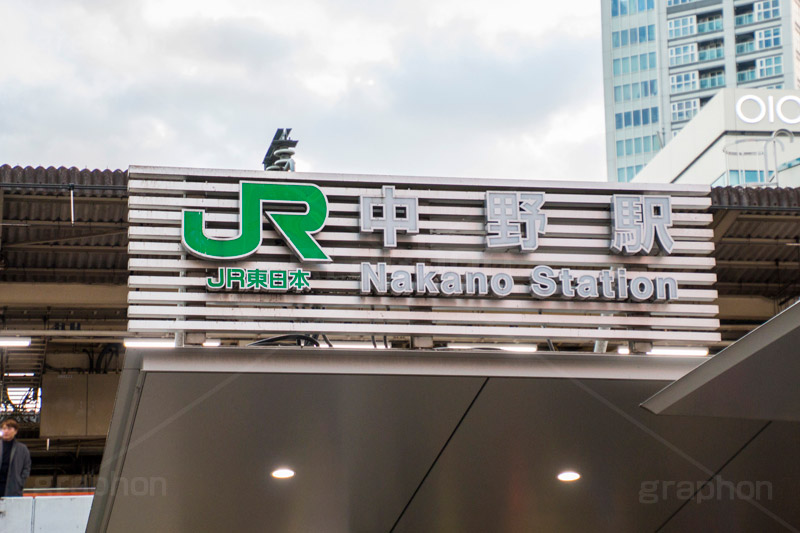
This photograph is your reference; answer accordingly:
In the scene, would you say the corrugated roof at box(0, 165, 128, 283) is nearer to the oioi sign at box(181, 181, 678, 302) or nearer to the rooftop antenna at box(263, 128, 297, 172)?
the rooftop antenna at box(263, 128, 297, 172)

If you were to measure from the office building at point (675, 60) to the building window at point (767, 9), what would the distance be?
3.4 inches

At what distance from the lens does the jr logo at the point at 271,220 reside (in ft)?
28.7

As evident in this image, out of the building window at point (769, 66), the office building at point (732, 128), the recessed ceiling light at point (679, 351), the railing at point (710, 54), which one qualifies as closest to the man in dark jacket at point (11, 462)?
the recessed ceiling light at point (679, 351)

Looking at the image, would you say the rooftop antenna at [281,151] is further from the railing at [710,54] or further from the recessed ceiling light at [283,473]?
the railing at [710,54]

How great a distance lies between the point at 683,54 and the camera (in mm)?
87688

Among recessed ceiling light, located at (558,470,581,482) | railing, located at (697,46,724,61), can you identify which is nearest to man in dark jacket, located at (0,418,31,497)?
recessed ceiling light, located at (558,470,581,482)

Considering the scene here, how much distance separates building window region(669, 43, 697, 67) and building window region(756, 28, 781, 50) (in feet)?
19.3

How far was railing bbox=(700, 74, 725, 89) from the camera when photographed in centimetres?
8531

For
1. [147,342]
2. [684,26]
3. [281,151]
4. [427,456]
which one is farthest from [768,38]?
[147,342]

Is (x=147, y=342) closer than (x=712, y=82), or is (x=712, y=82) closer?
(x=147, y=342)

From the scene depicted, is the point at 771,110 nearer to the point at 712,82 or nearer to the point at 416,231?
the point at 712,82

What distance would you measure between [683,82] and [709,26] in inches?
216

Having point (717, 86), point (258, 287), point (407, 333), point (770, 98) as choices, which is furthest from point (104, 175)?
point (717, 86)

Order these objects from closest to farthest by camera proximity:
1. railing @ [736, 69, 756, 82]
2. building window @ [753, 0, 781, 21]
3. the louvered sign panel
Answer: the louvered sign panel
building window @ [753, 0, 781, 21]
railing @ [736, 69, 756, 82]
